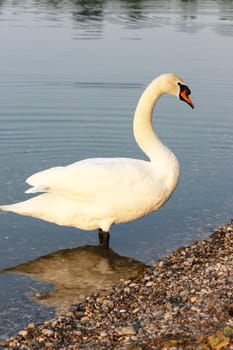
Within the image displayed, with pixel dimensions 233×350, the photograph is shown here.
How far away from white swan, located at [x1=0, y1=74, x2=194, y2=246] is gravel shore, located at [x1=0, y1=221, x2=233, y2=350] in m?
0.88

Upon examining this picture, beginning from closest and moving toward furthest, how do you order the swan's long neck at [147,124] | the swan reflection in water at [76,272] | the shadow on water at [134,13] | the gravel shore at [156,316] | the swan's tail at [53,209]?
the gravel shore at [156,316], the swan reflection in water at [76,272], the swan's tail at [53,209], the swan's long neck at [147,124], the shadow on water at [134,13]

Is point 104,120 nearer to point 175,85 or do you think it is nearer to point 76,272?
point 175,85

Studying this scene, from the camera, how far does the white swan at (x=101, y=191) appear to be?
8.40 metres

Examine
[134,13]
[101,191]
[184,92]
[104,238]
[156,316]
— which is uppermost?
[184,92]

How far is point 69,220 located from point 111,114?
264 inches

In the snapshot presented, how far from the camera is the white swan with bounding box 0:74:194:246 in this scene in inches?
331

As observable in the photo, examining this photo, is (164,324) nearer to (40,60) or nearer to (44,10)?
(40,60)

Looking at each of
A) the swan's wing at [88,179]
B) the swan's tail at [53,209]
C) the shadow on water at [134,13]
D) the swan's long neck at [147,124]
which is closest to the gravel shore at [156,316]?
the swan's wing at [88,179]

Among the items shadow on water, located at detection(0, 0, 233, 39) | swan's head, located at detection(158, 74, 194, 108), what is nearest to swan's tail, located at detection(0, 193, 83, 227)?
swan's head, located at detection(158, 74, 194, 108)

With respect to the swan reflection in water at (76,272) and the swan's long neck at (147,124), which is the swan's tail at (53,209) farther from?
the swan's long neck at (147,124)

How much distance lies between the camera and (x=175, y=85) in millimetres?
9438

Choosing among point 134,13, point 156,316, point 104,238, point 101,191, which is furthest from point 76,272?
point 134,13

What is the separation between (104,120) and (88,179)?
6286 millimetres

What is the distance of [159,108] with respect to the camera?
15.6m
